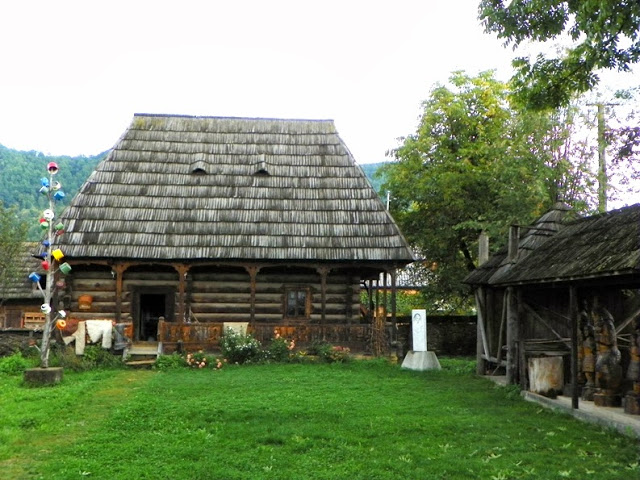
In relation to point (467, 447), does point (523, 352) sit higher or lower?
higher

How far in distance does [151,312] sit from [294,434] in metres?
14.6

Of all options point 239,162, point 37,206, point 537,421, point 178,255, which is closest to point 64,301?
point 178,255

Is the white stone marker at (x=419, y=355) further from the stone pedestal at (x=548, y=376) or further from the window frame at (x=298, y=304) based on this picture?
the stone pedestal at (x=548, y=376)

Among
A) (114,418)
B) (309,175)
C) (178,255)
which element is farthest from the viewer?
(309,175)

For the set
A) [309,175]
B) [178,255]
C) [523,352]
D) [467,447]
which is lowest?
[467,447]

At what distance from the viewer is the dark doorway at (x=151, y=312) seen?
2144cm

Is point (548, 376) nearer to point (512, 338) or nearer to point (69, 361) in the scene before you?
point (512, 338)

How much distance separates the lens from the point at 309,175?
21.5 metres

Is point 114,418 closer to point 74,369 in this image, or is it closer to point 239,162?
point 74,369

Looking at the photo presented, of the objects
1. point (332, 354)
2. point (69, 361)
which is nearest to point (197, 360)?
point (69, 361)

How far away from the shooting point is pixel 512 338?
13055 millimetres

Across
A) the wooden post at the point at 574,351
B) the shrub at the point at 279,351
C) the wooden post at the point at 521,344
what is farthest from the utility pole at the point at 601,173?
the wooden post at the point at 574,351

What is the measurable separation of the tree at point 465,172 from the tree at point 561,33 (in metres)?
9.12

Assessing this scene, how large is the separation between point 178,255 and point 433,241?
34.2 feet
